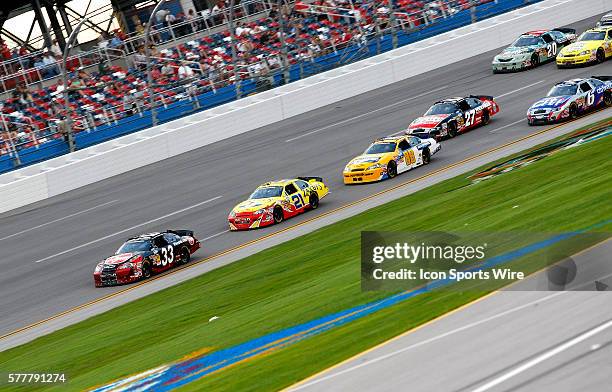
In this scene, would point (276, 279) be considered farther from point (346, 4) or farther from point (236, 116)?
point (346, 4)

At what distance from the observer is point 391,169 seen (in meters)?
31.0

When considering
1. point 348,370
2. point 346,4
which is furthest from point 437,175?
point 346,4

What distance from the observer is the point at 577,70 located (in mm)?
42875

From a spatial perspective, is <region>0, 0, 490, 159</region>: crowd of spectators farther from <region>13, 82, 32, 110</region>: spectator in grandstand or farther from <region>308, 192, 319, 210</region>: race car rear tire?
<region>308, 192, 319, 210</region>: race car rear tire

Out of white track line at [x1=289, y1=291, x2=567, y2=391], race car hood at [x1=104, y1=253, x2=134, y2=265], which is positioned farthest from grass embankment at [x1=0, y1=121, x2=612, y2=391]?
race car hood at [x1=104, y1=253, x2=134, y2=265]

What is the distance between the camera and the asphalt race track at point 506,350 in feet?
36.6

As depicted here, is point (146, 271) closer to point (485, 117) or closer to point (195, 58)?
point (485, 117)

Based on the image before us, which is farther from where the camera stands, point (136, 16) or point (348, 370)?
point (136, 16)

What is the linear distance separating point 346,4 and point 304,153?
1631 cm

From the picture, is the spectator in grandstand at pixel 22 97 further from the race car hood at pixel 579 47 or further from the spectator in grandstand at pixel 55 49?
the race car hood at pixel 579 47

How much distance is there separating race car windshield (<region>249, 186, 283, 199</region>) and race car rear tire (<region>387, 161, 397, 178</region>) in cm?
382

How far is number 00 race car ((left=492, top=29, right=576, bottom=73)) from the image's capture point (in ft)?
147

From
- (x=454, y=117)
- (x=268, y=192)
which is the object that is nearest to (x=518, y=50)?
(x=454, y=117)

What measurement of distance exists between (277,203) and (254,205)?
629 millimetres
